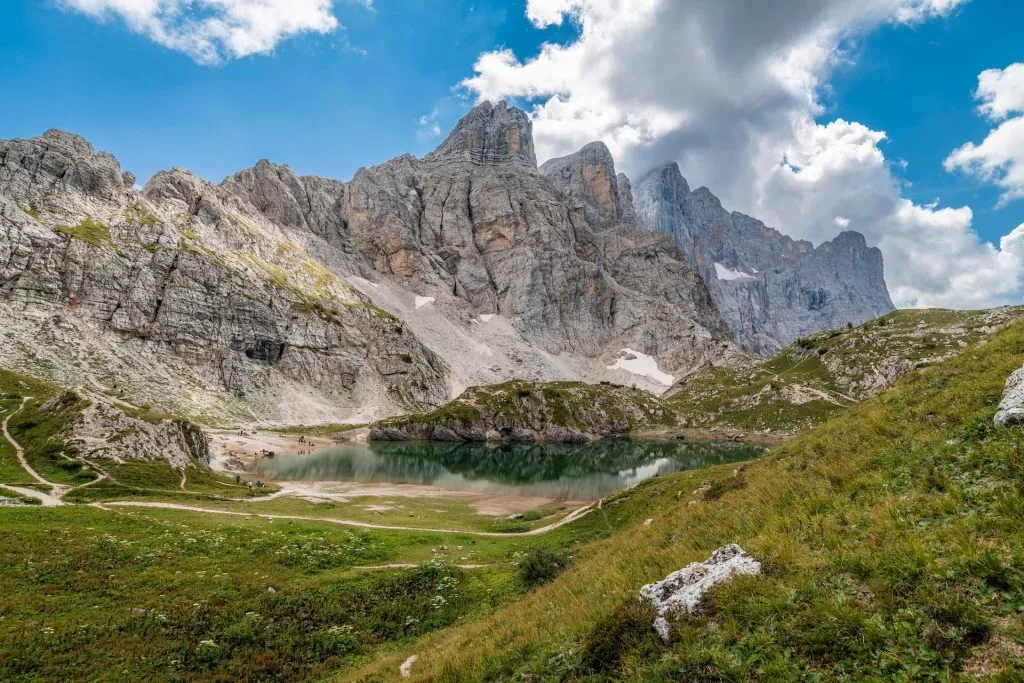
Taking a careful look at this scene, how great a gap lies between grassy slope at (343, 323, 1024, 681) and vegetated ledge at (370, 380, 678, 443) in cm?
12374

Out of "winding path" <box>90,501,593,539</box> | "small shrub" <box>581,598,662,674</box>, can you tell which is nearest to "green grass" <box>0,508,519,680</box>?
"winding path" <box>90,501,593,539</box>

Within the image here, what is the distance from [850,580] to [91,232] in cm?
20507

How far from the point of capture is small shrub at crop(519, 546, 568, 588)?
1969 centimetres

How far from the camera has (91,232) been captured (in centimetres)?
14912

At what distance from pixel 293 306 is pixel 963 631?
683 ft

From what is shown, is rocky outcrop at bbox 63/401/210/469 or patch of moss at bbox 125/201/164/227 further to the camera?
→ patch of moss at bbox 125/201/164/227

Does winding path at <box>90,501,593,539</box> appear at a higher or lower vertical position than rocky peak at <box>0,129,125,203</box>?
lower

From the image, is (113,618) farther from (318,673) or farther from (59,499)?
(59,499)

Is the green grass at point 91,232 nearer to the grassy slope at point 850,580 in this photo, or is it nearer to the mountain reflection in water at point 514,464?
the mountain reflection in water at point 514,464

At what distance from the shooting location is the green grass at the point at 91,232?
468ft

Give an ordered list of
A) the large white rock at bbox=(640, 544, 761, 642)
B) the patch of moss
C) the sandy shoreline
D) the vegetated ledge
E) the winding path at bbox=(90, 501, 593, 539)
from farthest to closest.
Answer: the patch of moss, the vegetated ledge, the sandy shoreline, the winding path at bbox=(90, 501, 593, 539), the large white rock at bbox=(640, 544, 761, 642)

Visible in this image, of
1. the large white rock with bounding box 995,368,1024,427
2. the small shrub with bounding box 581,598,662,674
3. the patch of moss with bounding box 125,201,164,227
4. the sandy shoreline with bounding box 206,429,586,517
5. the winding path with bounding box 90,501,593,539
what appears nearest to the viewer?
the small shrub with bounding box 581,598,662,674

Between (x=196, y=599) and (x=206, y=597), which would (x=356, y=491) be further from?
(x=196, y=599)

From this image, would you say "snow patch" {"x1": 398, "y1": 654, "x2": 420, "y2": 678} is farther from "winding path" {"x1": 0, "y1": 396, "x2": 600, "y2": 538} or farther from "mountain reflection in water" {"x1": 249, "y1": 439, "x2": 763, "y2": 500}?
"mountain reflection in water" {"x1": 249, "y1": 439, "x2": 763, "y2": 500}
